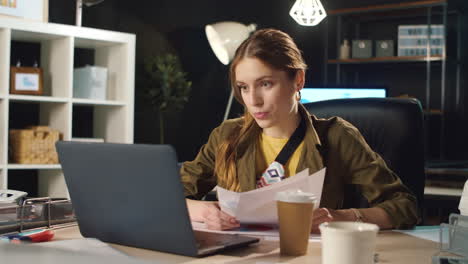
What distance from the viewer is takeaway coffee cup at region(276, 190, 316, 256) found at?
3.28 feet

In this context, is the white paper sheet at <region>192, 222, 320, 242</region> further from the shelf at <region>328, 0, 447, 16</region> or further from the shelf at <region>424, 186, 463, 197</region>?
the shelf at <region>328, 0, 447, 16</region>

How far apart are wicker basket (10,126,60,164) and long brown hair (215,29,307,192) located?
5.79 ft

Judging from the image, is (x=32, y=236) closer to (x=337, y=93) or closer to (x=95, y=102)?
(x=95, y=102)

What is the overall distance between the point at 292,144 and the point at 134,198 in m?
0.71

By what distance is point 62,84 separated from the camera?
131 inches

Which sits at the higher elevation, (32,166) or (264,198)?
(264,198)

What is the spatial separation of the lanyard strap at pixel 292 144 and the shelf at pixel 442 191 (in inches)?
55.7

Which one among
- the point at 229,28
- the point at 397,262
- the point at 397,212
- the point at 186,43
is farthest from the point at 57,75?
the point at 397,262

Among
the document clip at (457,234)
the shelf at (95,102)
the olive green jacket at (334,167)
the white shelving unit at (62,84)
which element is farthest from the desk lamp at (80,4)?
the document clip at (457,234)

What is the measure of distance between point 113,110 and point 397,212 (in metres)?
2.49

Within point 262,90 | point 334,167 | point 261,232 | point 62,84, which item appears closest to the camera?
point 261,232

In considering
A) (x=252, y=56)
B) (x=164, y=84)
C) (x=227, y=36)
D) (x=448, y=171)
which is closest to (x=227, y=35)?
(x=227, y=36)

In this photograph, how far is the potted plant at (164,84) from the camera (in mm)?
4137

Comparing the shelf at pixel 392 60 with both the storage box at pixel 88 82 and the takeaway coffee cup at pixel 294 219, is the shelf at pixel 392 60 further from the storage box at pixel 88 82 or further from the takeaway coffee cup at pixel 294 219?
the takeaway coffee cup at pixel 294 219
